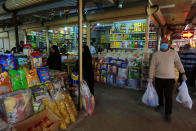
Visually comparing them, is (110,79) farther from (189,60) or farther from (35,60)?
(35,60)

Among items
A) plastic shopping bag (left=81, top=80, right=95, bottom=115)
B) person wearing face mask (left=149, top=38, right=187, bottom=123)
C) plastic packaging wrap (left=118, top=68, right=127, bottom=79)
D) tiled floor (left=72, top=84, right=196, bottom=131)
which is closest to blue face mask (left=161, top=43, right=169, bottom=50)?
person wearing face mask (left=149, top=38, right=187, bottom=123)

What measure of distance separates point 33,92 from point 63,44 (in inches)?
262

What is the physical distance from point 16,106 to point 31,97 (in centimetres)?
26

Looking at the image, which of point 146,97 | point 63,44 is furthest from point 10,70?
point 63,44

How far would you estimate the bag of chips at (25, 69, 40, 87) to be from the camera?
2037 millimetres

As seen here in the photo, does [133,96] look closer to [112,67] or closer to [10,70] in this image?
[112,67]

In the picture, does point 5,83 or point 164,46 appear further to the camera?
point 164,46

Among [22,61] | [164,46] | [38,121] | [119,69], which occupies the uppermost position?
[164,46]

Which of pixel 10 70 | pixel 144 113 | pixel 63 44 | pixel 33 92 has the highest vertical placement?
pixel 63 44

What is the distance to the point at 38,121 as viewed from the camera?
2037 mm

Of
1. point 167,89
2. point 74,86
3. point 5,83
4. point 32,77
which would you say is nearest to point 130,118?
point 167,89

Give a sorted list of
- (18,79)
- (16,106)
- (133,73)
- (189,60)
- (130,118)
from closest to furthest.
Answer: (16,106)
(18,79)
(130,118)
(189,60)
(133,73)

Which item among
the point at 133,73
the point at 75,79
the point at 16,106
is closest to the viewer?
the point at 16,106

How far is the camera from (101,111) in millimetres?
2904
